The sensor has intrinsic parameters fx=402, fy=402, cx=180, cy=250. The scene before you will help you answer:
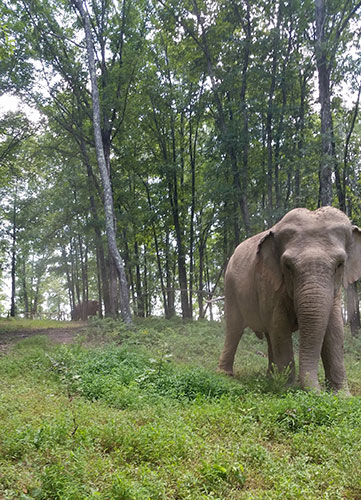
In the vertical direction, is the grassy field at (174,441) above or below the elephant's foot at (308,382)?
below

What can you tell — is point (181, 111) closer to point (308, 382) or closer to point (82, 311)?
point (308, 382)

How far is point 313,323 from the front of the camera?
599cm

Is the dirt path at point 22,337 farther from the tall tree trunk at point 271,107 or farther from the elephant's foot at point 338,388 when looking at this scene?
the elephant's foot at point 338,388

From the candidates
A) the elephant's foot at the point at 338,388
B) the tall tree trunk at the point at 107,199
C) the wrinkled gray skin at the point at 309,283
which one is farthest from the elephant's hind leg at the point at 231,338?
the tall tree trunk at the point at 107,199

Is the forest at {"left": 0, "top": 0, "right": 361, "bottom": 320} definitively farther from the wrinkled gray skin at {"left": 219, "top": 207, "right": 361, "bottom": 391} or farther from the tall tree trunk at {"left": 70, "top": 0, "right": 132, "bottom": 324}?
the wrinkled gray skin at {"left": 219, "top": 207, "right": 361, "bottom": 391}

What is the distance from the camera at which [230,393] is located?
6031 millimetres

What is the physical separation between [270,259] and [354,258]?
4.79 ft

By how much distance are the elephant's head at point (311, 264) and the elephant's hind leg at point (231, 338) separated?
7.80ft

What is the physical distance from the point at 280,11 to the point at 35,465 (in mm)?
15948

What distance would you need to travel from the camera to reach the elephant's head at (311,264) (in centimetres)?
600

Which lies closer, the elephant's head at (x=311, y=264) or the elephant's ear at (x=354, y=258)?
the elephant's head at (x=311, y=264)

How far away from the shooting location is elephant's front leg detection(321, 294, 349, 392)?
6.39 metres

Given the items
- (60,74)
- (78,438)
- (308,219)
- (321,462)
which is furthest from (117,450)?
(60,74)

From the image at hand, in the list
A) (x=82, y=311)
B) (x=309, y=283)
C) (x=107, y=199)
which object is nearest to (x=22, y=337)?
(x=107, y=199)
